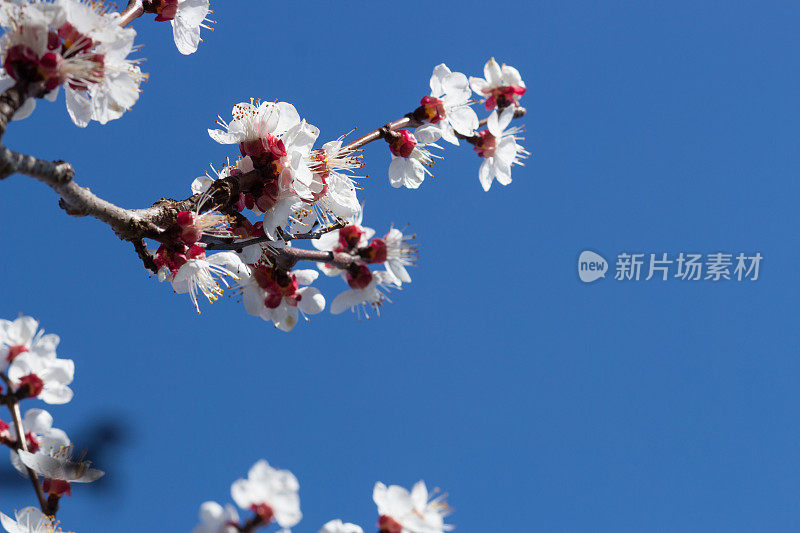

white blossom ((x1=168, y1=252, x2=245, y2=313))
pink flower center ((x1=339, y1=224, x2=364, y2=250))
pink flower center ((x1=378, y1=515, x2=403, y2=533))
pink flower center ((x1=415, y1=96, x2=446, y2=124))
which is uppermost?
pink flower center ((x1=415, y1=96, x2=446, y2=124))

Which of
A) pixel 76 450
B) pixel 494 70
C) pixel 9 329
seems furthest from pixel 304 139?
pixel 76 450

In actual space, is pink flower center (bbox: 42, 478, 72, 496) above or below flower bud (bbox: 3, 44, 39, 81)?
below

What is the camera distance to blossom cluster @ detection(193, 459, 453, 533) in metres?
1.30

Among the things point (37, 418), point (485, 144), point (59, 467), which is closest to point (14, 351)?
point (37, 418)

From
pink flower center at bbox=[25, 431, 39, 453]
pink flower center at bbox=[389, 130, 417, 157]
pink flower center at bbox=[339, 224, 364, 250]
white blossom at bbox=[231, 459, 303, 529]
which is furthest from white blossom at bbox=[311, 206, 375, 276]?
pink flower center at bbox=[25, 431, 39, 453]

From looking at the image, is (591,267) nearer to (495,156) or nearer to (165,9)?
(495,156)

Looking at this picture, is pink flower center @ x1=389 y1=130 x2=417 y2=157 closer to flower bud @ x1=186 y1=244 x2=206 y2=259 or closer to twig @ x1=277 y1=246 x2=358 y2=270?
twig @ x1=277 y1=246 x2=358 y2=270

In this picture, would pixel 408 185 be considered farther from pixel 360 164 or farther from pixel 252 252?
pixel 252 252

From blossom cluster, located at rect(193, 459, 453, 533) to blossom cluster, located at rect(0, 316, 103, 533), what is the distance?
716 mm

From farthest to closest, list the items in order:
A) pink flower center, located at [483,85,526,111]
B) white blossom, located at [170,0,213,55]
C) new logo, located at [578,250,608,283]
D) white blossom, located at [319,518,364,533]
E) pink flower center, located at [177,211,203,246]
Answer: new logo, located at [578,250,608,283] < pink flower center, located at [483,85,526,111] < white blossom, located at [170,0,213,55] < pink flower center, located at [177,211,203,246] < white blossom, located at [319,518,364,533]

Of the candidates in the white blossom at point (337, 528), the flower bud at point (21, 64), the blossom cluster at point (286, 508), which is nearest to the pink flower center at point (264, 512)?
the blossom cluster at point (286, 508)

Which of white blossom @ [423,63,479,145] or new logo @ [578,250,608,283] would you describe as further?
new logo @ [578,250,608,283]

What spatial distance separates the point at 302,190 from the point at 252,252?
0.23 metres

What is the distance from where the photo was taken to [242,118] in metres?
2.01
